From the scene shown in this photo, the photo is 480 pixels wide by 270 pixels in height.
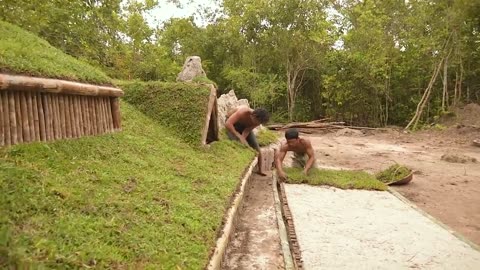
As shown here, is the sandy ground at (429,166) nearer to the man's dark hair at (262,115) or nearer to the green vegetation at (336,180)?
the green vegetation at (336,180)

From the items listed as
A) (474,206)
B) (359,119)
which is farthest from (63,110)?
(359,119)

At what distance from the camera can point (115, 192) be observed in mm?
3309

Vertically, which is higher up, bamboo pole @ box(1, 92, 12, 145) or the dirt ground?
bamboo pole @ box(1, 92, 12, 145)

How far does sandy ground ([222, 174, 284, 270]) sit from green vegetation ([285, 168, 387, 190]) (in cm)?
82

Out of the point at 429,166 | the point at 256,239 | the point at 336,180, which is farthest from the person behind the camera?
the point at 429,166

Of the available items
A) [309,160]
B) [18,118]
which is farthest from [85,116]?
[309,160]

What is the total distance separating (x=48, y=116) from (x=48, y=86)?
0.90 feet

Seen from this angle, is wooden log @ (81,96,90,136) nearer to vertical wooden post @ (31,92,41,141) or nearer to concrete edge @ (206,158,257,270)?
vertical wooden post @ (31,92,41,141)

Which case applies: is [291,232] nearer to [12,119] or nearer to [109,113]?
[109,113]

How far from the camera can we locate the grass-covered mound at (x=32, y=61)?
3477 mm

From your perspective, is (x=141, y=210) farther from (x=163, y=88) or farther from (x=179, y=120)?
(x=163, y=88)

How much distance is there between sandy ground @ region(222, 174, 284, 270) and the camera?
349 cm

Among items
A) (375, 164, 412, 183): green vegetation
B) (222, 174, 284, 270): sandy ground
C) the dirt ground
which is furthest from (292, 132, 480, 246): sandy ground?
(222, 174, 284, 270): sandy ground

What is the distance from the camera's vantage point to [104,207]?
296 centimetres
